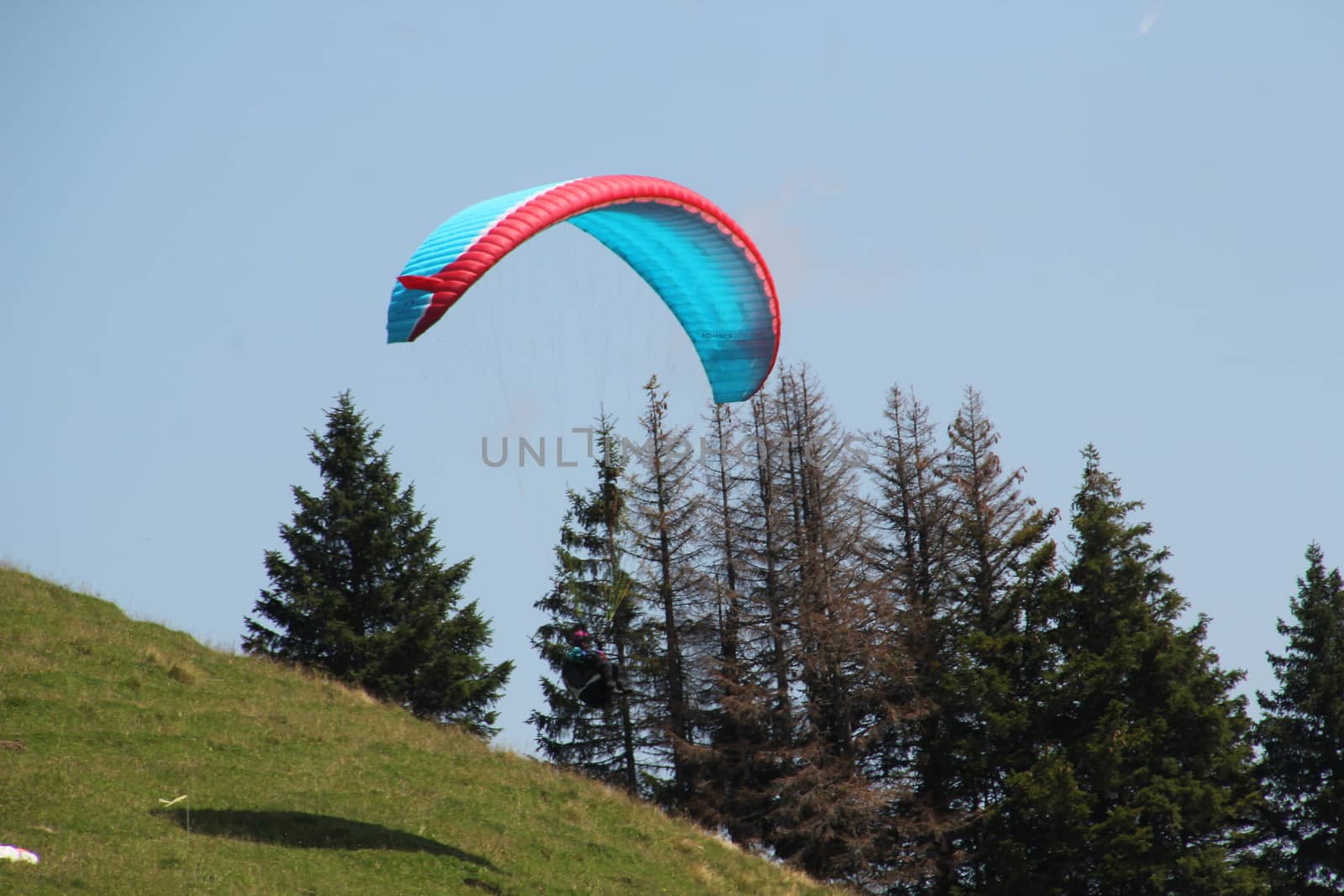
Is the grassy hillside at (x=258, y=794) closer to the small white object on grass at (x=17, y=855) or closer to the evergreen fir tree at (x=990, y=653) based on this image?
the small white object on grass at (x=17, y=855)

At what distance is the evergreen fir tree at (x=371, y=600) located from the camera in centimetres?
3450

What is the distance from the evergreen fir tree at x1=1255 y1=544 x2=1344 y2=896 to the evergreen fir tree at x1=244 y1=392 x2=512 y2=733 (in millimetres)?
18038

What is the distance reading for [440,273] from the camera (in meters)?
17.7

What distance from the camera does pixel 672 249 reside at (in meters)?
22.6

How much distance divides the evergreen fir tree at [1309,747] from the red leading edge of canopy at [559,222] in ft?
60.5

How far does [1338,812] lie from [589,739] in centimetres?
1700

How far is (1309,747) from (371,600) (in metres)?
21.9

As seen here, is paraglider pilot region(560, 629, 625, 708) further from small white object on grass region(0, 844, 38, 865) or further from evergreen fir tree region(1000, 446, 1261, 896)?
evergreen fir tree region(1000, 446, 1261, 896)

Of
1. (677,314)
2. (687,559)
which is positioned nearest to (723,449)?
(687,559)

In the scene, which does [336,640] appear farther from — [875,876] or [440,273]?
[440,273]

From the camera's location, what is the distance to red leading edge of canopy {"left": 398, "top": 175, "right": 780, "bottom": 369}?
17.5 meters

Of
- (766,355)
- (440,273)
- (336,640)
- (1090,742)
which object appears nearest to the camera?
(440,273)

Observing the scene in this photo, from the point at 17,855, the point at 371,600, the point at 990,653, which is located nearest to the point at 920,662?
the point at 990,653

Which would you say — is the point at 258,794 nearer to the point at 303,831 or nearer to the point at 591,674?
the point at 303,831
